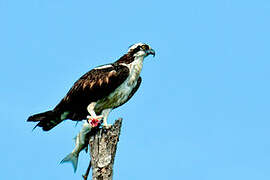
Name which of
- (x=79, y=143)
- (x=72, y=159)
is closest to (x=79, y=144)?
(x=79, y=143)

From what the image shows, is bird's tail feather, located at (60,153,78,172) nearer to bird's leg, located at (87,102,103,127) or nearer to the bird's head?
bird's leg, located at (87,102,103,127)

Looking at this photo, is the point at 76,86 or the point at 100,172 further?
the point at 76,86

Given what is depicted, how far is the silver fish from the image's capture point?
9945 mm

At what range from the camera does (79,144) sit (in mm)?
10055

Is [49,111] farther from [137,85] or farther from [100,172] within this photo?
[100,172]

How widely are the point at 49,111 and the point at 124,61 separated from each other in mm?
1829

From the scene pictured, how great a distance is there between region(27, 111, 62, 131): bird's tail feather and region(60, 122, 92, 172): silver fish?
1.24 m

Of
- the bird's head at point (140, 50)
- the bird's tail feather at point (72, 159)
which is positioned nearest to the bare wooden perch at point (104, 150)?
the bird's tail feather at point (72, 159)

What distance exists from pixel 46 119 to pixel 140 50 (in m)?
2.38

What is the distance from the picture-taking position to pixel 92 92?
10953mm

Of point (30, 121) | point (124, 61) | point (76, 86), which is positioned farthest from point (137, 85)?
point (30, 121)

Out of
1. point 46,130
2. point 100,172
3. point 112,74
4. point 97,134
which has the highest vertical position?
point 112,74

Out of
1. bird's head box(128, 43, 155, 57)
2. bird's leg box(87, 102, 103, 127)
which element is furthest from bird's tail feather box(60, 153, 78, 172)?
bird's head box(128, 43, 155, 57)

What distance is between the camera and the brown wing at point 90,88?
10977mm
